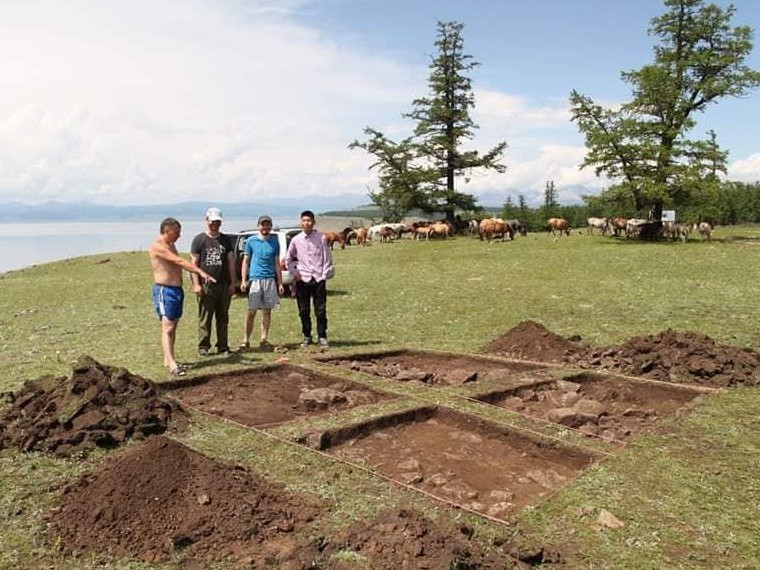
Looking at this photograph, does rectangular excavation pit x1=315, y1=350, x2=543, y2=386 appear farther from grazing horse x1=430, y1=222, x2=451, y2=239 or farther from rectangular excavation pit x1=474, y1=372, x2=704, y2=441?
grazing horse x1=430, y1=222, x2=451, y2=239

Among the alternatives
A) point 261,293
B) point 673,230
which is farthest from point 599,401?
point 673,230

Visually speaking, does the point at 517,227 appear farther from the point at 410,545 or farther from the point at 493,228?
the point at 410,545

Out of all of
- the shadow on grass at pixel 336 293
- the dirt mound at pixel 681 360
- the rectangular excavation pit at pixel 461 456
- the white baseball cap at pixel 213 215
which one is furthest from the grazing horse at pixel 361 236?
the rectangular excavation pit at pixel 461 456

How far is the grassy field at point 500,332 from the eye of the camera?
14.8ft

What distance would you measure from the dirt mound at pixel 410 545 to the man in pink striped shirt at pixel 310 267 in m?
6.64

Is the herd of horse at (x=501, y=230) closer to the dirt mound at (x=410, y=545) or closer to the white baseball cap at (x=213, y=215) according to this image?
the white baseball cap at (x=213, y=215)

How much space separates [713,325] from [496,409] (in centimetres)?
673

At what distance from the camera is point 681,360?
8.77m

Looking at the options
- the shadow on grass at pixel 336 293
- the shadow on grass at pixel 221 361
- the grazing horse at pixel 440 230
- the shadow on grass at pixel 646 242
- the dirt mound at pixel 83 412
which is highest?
the grazing horse at pixel 440 230

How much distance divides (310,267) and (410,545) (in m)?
7.10

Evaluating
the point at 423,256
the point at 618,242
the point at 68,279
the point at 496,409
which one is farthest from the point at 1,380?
the point at 618,242

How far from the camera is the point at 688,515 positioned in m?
4.73

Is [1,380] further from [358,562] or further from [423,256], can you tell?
[423,256]

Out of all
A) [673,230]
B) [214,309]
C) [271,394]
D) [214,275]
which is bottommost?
[271,394]
